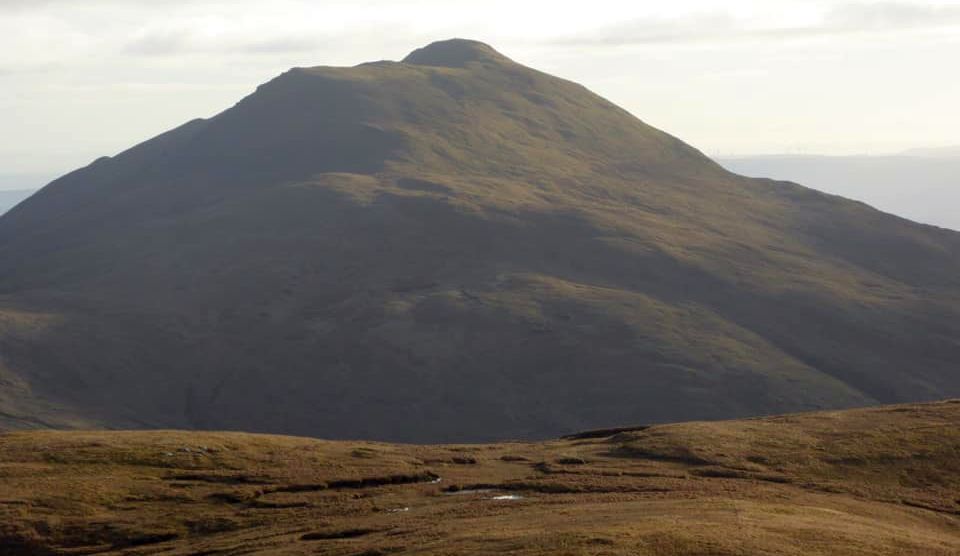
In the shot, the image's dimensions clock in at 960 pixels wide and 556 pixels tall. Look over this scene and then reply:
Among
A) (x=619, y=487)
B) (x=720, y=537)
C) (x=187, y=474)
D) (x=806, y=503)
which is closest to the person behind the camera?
(x=720, y=537)

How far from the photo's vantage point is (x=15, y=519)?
89.4 m

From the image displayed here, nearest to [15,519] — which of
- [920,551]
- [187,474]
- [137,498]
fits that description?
[137,498]

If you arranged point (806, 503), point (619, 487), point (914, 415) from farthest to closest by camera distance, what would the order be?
point (914, 415), point (619, 487), point (806, 503)

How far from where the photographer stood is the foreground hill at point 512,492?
68.2m

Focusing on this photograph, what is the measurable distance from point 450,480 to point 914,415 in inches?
1997

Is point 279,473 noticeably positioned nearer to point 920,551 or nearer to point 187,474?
point 187,474

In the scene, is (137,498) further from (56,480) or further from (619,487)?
(619,487)

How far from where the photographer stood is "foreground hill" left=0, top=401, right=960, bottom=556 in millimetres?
68188

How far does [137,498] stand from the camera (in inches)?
3748

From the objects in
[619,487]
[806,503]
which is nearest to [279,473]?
[619,487]

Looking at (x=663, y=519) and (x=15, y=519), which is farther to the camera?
(x=15, y=519)

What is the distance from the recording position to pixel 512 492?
3676 inches

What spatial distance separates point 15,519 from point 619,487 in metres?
44.7

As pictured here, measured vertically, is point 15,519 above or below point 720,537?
below
